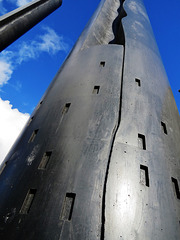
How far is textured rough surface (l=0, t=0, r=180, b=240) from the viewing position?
4.31 metres

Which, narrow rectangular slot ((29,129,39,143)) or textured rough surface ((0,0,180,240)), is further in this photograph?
narrow rectangular slot ((29,129,39,143))

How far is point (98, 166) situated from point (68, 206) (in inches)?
52.8

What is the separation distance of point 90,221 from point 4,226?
2.27 meters

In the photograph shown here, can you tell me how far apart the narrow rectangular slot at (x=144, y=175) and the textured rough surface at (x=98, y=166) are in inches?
1.2

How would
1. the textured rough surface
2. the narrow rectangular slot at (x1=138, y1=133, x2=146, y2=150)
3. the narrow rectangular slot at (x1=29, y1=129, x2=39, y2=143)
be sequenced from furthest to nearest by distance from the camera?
the narrow rectangular slot at (x1=29, y1=129, x2=39, y2=143) → the narrow rectangular slot at (x1=138, y1=133, x2=146, y2=150) → the textured rough surface

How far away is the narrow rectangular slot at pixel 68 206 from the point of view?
4340 mm

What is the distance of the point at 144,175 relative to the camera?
17.5 ft

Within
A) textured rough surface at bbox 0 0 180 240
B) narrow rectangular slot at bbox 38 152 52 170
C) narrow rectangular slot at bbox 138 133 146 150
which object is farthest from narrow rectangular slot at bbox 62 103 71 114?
narrow rectangular slot at bbox 138 133 146 150

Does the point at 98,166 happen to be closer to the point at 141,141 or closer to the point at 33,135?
the point at 141,141

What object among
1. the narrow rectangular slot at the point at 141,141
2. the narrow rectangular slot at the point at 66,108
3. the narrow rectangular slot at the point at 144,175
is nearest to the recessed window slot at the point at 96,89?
the narrow rectangular slot at the point at 66,108

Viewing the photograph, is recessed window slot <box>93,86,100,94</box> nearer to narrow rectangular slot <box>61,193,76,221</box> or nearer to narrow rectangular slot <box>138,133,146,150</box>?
narrow rectangular slot <box>138,133,146,150</box>

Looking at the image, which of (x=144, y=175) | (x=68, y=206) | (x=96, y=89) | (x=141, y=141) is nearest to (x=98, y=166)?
(x=68, y=206)

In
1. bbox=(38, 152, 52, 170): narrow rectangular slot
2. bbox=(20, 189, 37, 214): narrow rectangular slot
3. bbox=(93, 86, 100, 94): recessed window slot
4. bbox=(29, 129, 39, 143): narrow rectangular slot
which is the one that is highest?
bbox=(93, 86, 100, 94): recessed window slot

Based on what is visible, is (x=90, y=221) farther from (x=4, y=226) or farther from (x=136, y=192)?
(x=4, y=226)
